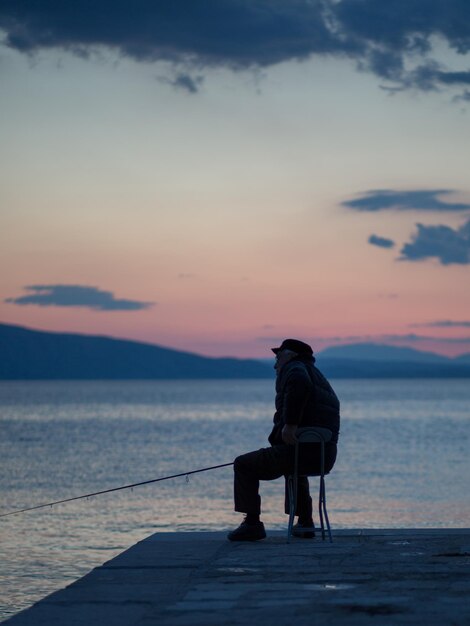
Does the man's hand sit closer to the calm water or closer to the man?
the man

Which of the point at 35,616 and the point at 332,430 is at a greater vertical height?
the point at 332,430

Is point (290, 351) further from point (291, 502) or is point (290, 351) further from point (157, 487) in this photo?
point (157, 487)

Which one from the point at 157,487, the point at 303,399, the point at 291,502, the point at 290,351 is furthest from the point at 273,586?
the point at 157,487

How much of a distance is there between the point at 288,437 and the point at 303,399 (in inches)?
12.5

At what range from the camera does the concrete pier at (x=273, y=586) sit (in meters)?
5.41

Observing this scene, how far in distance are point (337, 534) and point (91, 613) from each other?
12.1 ft

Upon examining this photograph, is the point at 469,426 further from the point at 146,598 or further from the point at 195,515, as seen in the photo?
the point at 146,598

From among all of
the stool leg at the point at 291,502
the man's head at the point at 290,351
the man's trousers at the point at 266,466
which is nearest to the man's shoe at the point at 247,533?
the man's trousers at the point at 266,466

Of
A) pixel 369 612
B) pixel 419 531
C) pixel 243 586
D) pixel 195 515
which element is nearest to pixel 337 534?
pixel 419 531

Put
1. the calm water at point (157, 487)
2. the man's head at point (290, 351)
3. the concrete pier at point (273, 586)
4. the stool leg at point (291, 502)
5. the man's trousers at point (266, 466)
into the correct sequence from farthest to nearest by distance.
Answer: the calm water at point (157, 487), the man's head at point (290, 351), the man's trousers at point (266, 466), the stool leg at point (291, 502), the concrete pier at point (273, 586)

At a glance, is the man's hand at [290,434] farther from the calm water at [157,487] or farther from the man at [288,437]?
the calm water at [157,487]

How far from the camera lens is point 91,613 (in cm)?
568

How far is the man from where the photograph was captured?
27.4 feet

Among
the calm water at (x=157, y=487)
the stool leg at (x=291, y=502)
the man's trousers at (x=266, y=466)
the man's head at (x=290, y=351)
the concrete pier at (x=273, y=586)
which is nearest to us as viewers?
the concrete pier at (x=273, y=586)
